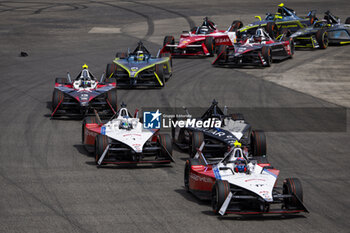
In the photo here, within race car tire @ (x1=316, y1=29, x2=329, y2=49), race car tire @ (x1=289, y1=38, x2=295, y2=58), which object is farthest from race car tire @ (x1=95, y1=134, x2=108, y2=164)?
race car tire @ (x1=316, y1=29, x2=329, y2=49)

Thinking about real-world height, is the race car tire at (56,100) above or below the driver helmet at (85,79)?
below

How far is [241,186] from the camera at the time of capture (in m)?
15.6

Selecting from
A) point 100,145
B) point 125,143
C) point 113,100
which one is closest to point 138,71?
point 113,100

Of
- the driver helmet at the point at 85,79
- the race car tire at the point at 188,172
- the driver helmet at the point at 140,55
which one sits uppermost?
the driver helmet at the point at 140,55

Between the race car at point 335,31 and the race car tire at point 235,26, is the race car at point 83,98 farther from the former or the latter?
the race car at point 335,31

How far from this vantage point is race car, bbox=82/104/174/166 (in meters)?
19.6

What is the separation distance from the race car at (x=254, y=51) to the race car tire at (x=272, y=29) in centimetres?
461

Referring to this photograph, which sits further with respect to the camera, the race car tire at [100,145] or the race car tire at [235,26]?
the race car tire at [235,26]

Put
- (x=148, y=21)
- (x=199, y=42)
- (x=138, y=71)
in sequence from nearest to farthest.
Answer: (x=138, y=71)
(x=199, y=42)
(x=148, y=21)

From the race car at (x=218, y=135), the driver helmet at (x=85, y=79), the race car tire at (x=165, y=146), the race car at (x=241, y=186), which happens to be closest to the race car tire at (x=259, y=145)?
the race car at (x=218, y=135)

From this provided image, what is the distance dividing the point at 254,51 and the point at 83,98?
14.0 metres

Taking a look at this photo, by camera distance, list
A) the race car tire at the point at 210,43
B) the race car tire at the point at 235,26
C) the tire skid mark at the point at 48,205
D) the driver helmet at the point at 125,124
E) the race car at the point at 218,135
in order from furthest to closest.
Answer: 1. the race car tire at the point at 235,26
2. the race car tire at the point at 210,43
3. the driver helmet at the point at 125,124
4. the race car at the point at 218,135
5. the tire skid mark at the point at 48,205

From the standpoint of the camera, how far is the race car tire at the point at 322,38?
4238cm

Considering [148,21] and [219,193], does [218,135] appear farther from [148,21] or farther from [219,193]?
Answer: [148,21]
